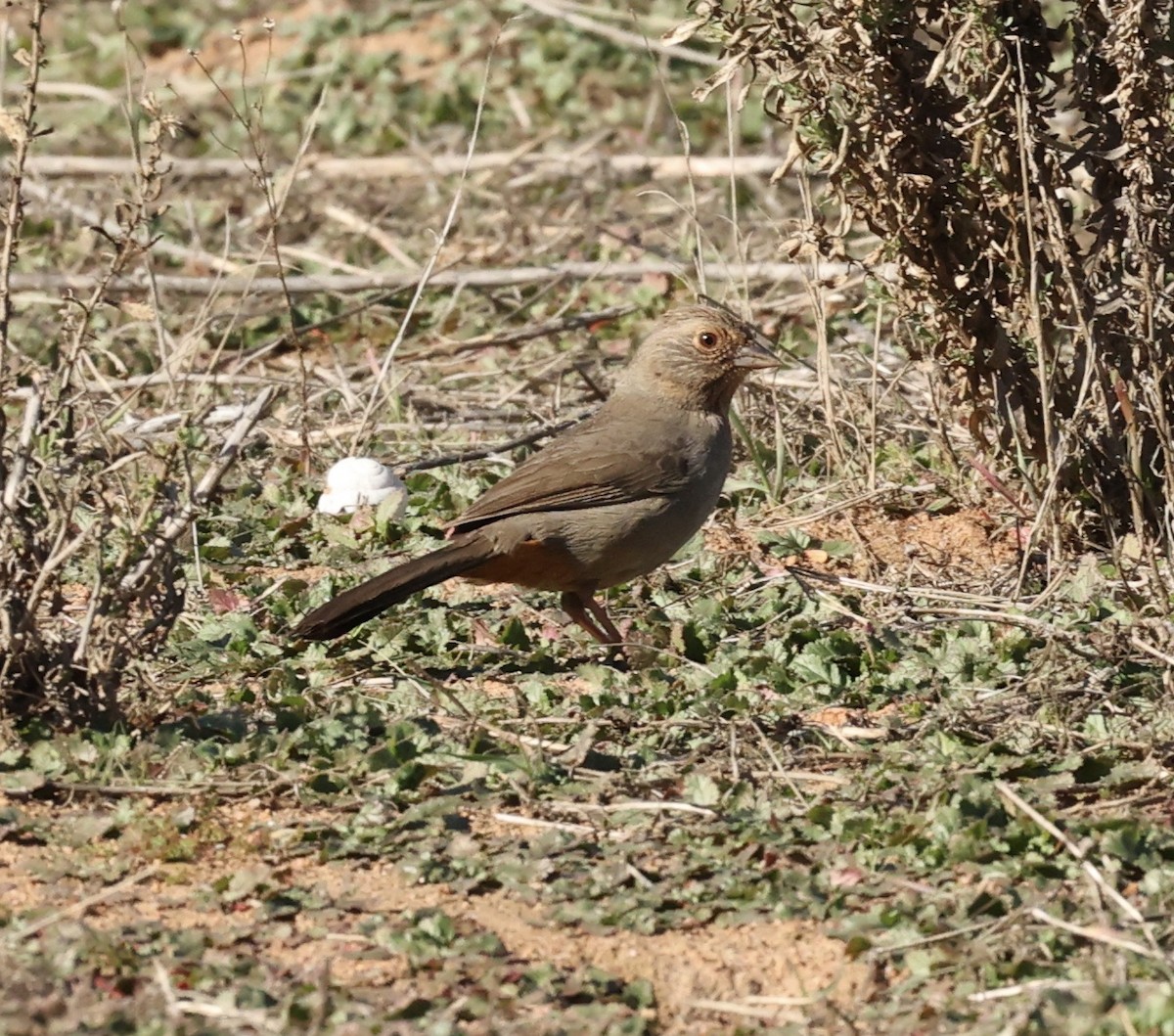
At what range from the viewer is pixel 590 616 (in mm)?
6012

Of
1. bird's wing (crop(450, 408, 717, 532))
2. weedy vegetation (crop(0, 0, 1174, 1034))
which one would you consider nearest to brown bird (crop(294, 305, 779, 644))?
bird's wing (crop(450, 408, 717, 532))

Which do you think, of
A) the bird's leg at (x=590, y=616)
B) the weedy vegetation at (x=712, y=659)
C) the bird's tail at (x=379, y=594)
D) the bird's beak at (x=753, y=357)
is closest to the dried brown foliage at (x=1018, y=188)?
the weedy vegetation at (x=712, y=659)

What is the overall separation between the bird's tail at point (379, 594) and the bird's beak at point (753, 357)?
130 centimetres

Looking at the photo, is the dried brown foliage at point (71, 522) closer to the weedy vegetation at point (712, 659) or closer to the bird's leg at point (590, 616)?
the weedy vegetation at point (712, 659)

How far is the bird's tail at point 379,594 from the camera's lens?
17.3 feet

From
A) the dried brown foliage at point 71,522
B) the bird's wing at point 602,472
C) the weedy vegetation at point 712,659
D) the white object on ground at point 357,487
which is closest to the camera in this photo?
the weedy vegetation at point 712,659

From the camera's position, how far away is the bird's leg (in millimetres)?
5809

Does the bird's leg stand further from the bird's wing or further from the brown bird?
the bird's wing

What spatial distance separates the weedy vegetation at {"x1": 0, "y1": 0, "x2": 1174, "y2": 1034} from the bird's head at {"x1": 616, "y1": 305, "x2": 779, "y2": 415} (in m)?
0.41

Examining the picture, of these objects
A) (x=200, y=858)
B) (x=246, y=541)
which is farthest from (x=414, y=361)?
(x=200, y=858)

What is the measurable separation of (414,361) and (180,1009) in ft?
16.8

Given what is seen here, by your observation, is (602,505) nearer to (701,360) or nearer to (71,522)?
(701,360)

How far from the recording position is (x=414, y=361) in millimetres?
8453

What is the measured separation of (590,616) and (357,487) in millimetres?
1134
